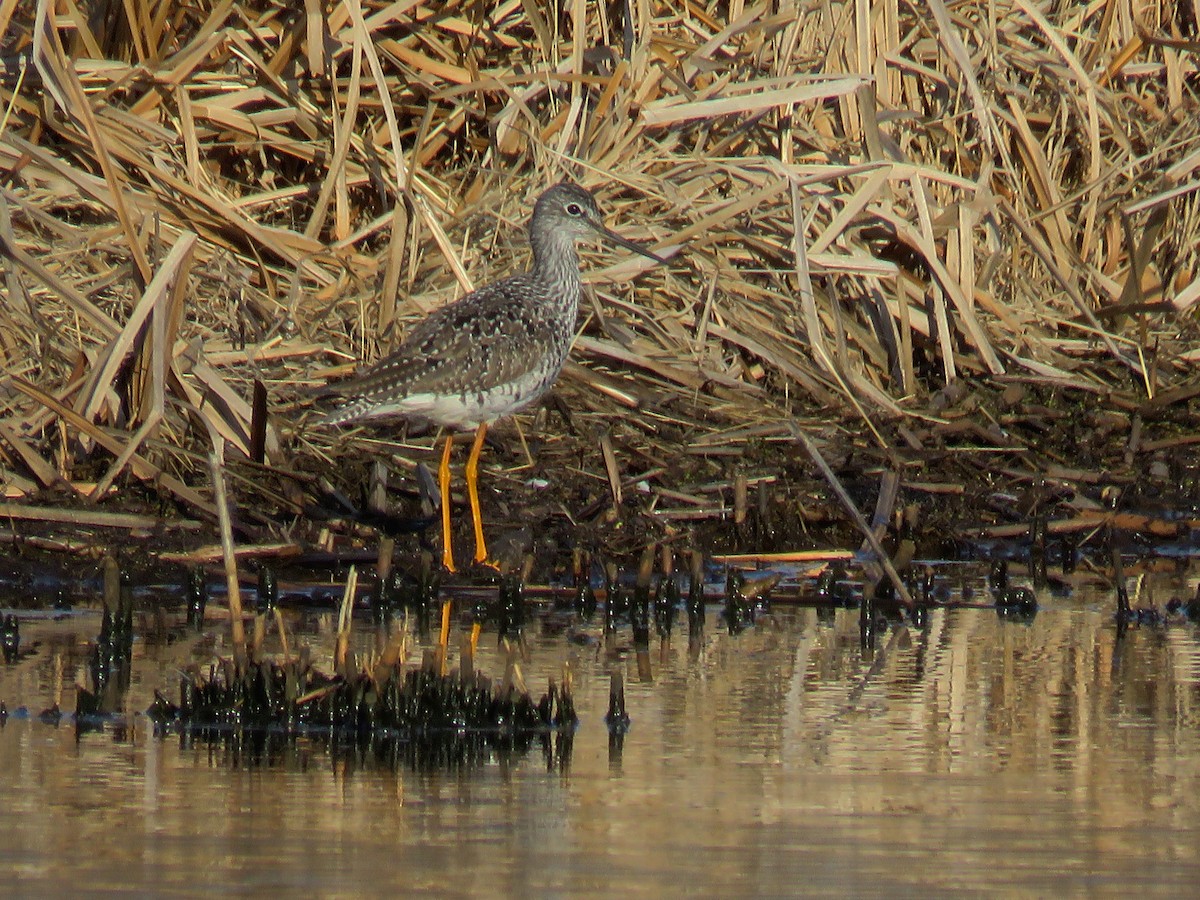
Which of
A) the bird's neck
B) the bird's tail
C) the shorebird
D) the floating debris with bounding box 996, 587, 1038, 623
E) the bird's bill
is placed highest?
the bird's bill

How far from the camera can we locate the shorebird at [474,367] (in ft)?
25.5

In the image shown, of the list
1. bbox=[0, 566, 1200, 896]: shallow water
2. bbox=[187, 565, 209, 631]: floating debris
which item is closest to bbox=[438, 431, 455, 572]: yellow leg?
bbox=[187, 565, 209, 631]: floating debris

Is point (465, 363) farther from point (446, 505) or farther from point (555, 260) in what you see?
point (555, 260)

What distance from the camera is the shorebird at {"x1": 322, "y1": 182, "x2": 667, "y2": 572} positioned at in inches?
306

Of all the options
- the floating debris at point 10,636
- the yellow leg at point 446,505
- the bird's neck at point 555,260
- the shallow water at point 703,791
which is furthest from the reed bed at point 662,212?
the shallow water at point 703,791

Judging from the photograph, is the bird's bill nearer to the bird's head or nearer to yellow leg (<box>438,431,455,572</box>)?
the bird's head

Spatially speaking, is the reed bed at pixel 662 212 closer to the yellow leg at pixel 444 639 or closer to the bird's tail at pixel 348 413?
the bird's tail at pixel 348 413

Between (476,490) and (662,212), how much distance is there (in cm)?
215

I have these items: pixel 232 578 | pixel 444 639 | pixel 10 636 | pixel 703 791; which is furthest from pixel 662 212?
pixel 703 791

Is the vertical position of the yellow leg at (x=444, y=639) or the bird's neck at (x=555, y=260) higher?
the bird's neck at (x=555, y=260)

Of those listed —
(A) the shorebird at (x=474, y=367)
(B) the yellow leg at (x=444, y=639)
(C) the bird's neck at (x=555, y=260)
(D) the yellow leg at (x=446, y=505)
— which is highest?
(C) the bird's neck at (x=555, y=260)

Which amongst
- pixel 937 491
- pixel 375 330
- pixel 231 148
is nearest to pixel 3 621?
pixel 375 330

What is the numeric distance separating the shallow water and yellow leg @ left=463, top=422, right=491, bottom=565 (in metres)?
1.50

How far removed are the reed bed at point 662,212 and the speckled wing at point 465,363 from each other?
1.29 ft
